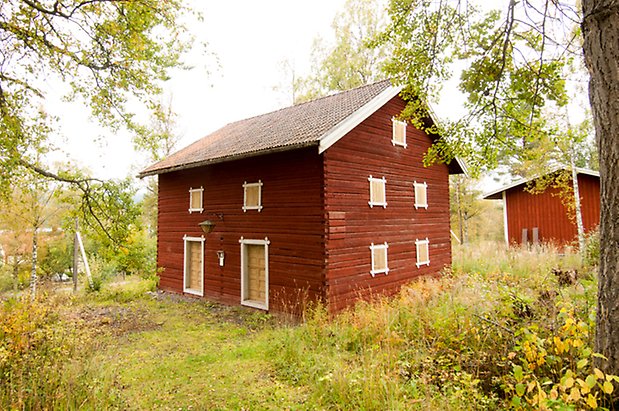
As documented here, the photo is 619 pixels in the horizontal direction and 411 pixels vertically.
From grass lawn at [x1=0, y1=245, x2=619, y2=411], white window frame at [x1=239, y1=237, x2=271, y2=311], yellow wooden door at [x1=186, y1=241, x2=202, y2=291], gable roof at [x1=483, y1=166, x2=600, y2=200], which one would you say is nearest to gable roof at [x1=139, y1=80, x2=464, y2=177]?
white window frame at [x1=239, y1=237, x2=271, y2=311]

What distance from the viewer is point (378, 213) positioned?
1113 cm

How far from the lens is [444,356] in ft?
16.9

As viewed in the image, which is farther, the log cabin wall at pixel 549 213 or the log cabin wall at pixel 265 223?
the log cabin wall at pixel 549 213

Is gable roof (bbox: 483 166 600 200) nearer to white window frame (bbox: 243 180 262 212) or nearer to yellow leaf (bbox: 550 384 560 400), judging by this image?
white window frame (bbox: 243 180 262 212)

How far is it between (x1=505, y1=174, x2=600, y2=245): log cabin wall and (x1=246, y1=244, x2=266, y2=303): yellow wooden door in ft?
46.5

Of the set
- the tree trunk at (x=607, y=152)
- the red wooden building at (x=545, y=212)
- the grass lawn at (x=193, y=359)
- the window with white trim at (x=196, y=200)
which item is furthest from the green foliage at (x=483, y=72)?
the red wooden building at (x=545, y=212)

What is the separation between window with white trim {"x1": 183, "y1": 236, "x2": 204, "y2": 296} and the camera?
1321cm

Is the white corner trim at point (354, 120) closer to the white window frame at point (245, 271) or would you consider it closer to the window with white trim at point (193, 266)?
the white window frame at point (245, 271)

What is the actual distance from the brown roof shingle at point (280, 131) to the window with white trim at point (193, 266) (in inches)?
116

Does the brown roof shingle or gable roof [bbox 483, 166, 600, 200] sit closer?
the brown roof shingle

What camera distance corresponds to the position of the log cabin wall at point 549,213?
17.7 metres

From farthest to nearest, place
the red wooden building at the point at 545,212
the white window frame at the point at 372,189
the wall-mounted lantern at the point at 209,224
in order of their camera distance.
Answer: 1. the red wooden building at the point at 545,212
2. the wall-mounted lantern at the point at 209,224
3. the white window frame at the point at 372,189

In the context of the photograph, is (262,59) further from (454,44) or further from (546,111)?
(454,44)

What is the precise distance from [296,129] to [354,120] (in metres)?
1.90
